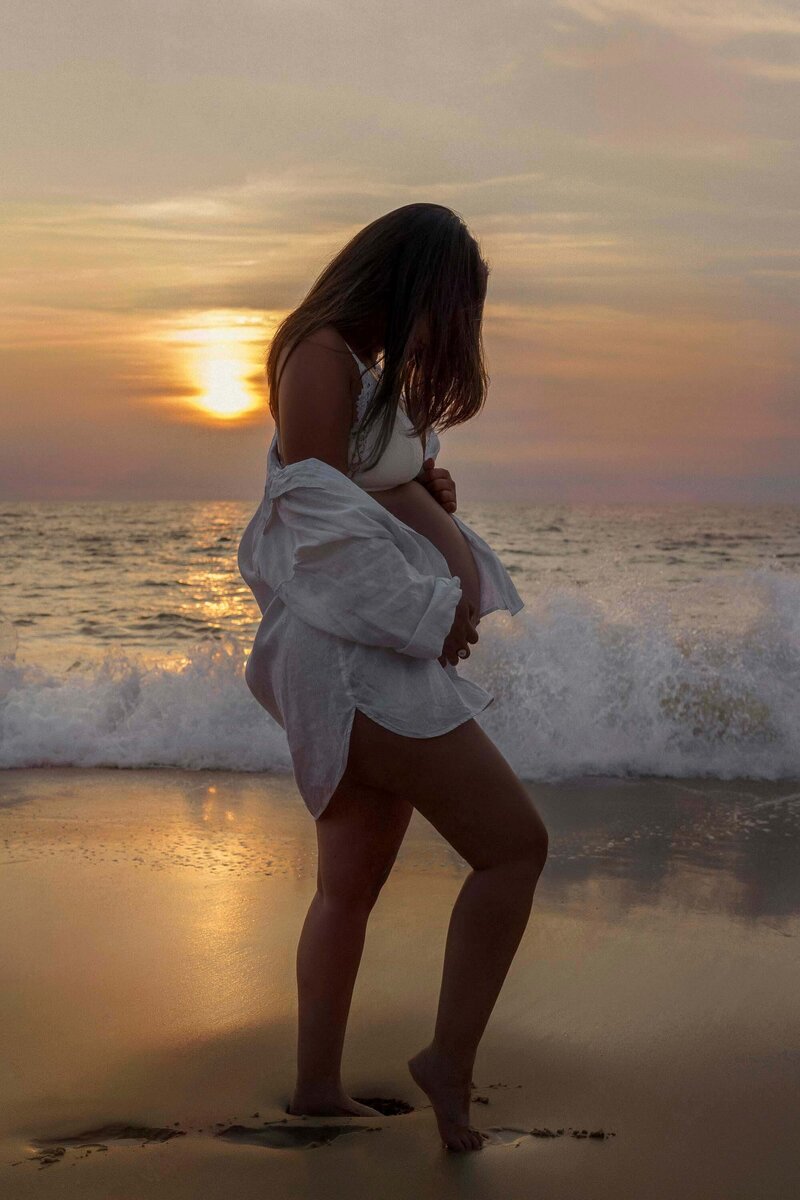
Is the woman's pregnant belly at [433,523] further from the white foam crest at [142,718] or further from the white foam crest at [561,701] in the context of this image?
the white foam crest at [142,718]

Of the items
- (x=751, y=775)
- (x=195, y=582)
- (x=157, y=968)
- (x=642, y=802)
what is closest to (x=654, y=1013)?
(x=157, y=968)

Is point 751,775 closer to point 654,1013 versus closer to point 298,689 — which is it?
point 654,1013

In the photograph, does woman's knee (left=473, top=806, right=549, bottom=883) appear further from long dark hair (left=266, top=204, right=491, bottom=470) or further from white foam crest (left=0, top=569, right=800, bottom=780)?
white foam crest (left=0, top=569, right=800, bottom=780)

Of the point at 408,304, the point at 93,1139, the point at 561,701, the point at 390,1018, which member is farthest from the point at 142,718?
the point at 408,304

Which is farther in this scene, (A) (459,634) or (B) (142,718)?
(B) (142,718)

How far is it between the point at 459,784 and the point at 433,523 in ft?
1.79

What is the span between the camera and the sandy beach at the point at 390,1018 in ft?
7.48

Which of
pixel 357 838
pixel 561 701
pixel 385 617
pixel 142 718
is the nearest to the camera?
pixel 385 617

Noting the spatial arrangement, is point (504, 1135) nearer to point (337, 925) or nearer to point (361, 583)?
point (337, 925)

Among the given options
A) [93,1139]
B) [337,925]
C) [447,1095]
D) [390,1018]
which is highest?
[337,925]

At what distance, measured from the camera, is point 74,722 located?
6832 mm

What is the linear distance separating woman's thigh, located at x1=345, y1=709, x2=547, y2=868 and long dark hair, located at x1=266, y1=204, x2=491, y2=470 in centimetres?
56

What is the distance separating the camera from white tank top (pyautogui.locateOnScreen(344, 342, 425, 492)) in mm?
2275

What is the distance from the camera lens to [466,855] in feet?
7.45
